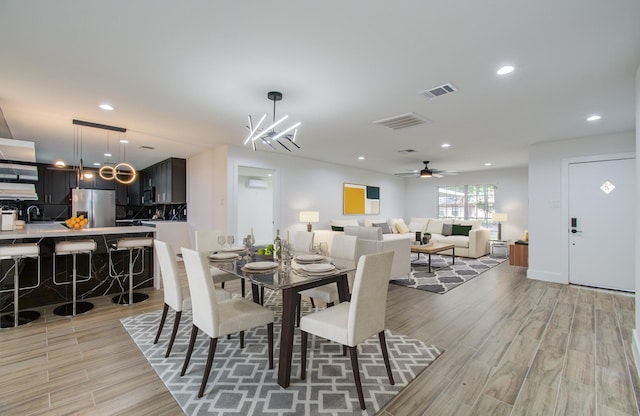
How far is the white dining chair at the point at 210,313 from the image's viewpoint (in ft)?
6.49

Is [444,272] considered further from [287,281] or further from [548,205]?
[287,281]

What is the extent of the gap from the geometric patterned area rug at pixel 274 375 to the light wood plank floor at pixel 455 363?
0.10m

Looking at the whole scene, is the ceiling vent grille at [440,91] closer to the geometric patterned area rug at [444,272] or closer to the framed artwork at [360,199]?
the geometric patterned area rug at [444,272]

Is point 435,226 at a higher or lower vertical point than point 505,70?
lower

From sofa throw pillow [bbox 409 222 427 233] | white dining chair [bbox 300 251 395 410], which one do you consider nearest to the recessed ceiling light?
white dining chair [bbox 300 251 395 410]

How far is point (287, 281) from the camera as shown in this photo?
6.83ft

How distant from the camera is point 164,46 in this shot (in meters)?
2.20

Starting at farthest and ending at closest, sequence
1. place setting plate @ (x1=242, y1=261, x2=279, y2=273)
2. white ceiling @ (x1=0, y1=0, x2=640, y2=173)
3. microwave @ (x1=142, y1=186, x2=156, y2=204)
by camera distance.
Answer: microwave @ (x1=142, y1=186, x2=156, y2=204) → place setting plate @ (x1=242, y1=261, x2=279, y2=273) → white ceiling @ (x1=0, y1=0, x2=640, y2=173)

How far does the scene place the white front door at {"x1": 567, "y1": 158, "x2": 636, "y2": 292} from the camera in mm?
4348

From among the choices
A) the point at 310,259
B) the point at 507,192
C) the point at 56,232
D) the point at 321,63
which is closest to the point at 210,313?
the point at 310,259

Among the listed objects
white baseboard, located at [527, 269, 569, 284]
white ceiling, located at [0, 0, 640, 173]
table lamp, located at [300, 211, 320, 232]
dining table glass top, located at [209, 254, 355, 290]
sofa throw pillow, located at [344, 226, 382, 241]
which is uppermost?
white ceiling, located at [0, 0, 640, 173]

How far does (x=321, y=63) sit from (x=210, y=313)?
7.19ft

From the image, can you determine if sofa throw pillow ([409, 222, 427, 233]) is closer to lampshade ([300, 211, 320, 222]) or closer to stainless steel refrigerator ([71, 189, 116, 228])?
lampshade ([300, 211, 320, 222])

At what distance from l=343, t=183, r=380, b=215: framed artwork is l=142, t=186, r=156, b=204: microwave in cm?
538
